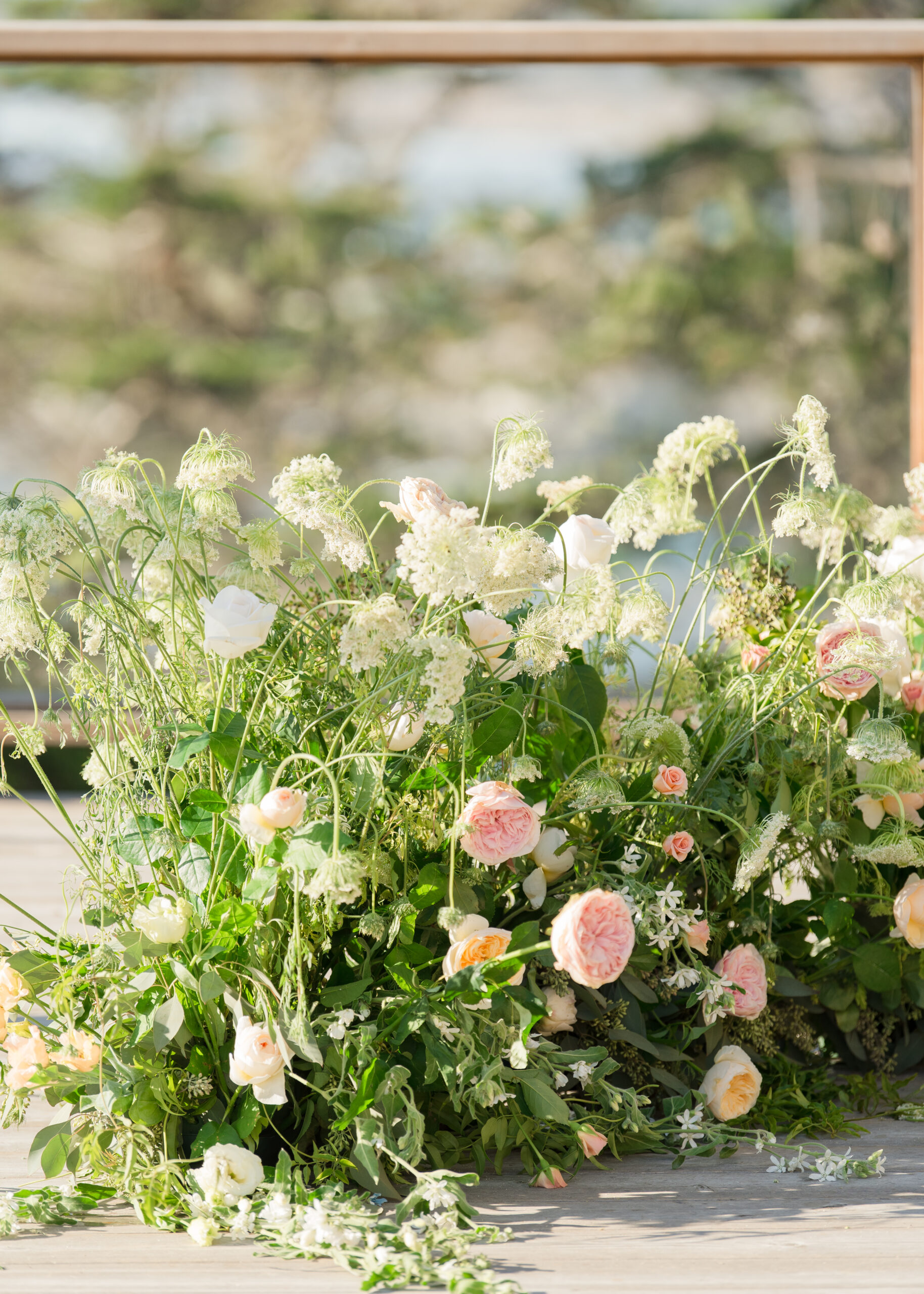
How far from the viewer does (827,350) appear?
4145 mm

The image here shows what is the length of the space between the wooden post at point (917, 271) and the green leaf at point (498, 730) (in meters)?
0.83

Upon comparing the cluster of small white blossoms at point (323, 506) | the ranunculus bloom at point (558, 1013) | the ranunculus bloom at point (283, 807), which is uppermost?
the cluster of small white blossoms at point (323, 506)

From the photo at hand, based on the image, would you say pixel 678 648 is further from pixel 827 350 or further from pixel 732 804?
pixel 827 350

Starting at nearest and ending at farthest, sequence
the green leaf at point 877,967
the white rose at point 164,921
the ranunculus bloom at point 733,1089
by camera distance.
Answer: the white rose at point 164,921, the ranunculus bloom at point 733,1089, the green leaf at point 877,967

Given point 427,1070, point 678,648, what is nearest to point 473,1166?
point 427,1070

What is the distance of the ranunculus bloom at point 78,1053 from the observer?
92cm

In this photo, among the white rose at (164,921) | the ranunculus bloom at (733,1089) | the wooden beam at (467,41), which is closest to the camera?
the white rose at (164,921)

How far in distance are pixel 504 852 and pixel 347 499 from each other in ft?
1.02

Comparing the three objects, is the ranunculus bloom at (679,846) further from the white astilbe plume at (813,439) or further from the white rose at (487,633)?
the white astilbe plume at (813,439)

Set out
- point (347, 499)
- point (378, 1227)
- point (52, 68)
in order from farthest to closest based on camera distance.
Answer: point (52, 68), point (347, 499), point (378, 1227)

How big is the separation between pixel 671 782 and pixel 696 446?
1.26 feet

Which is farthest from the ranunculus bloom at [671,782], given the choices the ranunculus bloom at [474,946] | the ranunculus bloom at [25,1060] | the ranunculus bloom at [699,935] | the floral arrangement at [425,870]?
the ranunculus bloom at [25,1060]

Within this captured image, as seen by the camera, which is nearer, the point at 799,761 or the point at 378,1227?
the point at 378,1227

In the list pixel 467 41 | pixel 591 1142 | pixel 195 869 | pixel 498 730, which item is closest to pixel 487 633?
pixel 498 730
